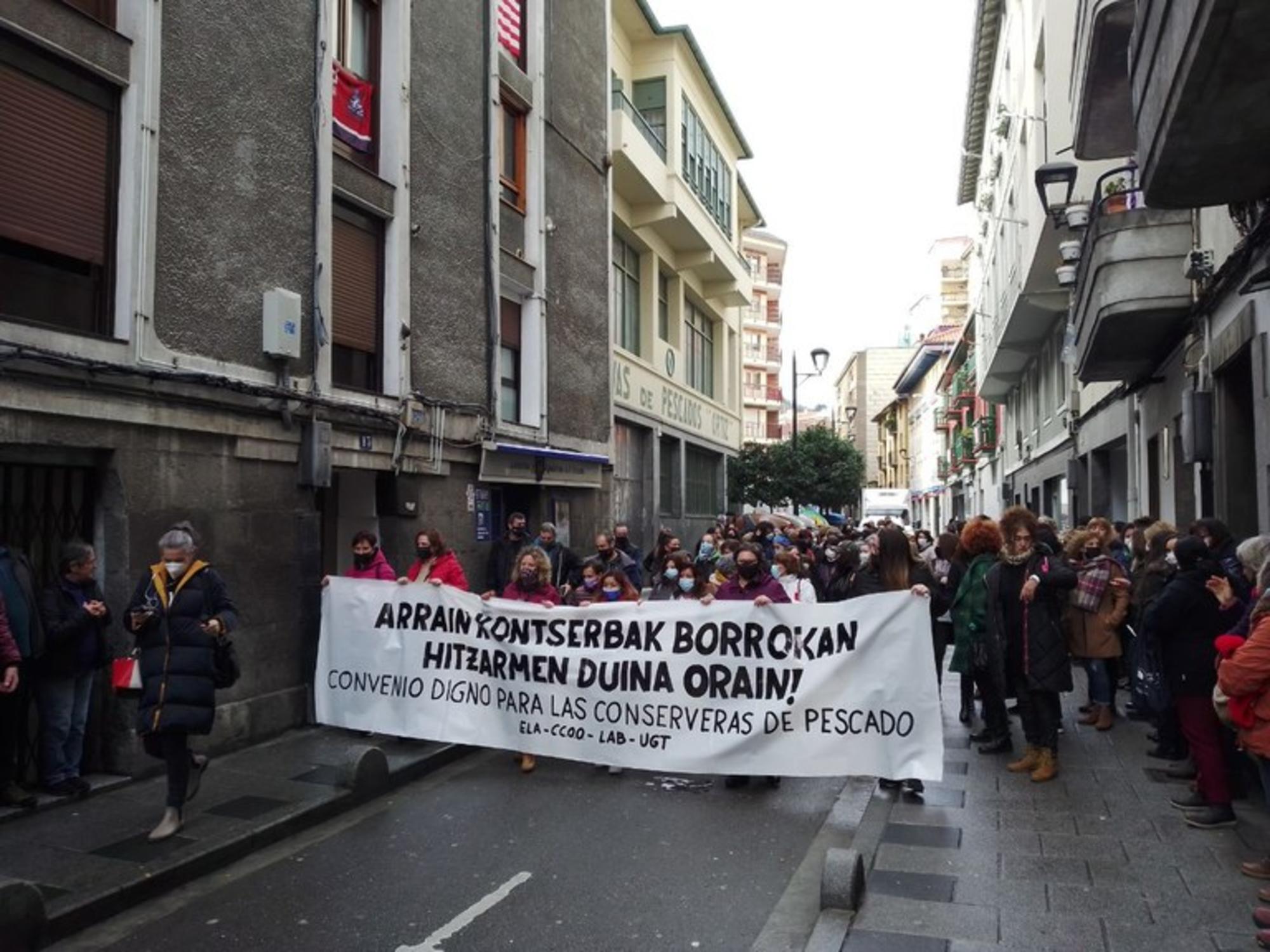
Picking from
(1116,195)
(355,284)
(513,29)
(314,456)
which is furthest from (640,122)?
(314,456)

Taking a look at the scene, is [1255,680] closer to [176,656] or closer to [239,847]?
[239,847]

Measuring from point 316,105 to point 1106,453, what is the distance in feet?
54.6

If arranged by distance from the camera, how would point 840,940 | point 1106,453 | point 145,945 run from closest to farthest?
1. point 840,940
2. point 145,945
3. point 1106,453

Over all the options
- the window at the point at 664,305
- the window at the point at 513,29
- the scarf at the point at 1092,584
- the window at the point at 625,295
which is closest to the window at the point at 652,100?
the window at the point at 625,295

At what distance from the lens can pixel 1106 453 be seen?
21.0m

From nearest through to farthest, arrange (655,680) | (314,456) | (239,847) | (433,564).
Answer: (239,847) → (655,680) → (433,564) → (314,456)

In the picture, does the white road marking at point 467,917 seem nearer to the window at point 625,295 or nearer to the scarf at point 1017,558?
the scarf at point 1017,558

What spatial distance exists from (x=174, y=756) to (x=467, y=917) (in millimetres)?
2325

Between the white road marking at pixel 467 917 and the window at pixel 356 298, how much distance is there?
6.60 m

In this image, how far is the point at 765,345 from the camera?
85375 millimetres

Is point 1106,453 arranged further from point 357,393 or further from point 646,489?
point 357,393

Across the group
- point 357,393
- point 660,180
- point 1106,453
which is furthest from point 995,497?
point 357,393

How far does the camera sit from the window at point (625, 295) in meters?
22.2

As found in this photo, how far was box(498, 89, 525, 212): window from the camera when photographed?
51.1 ft
